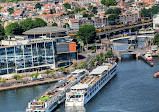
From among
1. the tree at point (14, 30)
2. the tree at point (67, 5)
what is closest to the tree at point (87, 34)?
the tree at point (14, 30)

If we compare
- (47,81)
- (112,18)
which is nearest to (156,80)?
(47,81)

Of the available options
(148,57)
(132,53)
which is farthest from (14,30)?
(148,57)

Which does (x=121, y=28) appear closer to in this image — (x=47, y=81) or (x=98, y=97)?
(x=47, y=81)

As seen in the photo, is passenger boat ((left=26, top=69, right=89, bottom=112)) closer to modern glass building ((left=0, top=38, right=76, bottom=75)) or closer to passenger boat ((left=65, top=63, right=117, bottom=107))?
passenger boat ((left=65, top=63, right=117, bottom=107))

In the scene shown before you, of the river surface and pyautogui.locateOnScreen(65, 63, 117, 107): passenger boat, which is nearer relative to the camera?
the river surface

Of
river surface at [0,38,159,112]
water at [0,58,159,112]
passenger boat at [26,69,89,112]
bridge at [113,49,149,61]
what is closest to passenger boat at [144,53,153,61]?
bridge at [113,49,149,61]

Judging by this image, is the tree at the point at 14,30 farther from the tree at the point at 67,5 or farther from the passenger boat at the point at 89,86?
the tree at the point at 67,5
